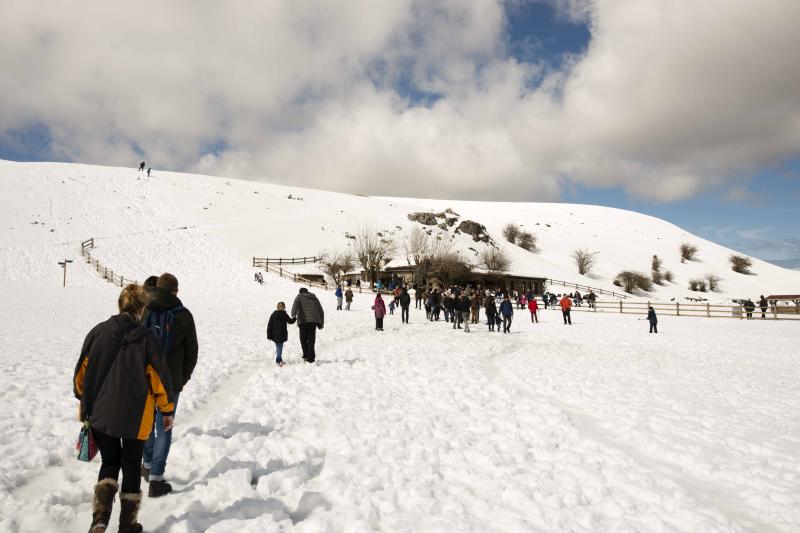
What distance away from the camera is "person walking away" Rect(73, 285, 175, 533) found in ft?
10.3

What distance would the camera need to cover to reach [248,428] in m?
6.19

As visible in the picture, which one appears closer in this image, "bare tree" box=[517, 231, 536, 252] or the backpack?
the backpack

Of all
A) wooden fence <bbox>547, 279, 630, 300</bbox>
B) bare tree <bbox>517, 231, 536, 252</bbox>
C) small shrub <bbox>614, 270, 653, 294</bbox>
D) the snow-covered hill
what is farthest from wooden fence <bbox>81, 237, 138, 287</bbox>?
bare tree <bbox>517, 231, 536, 252</bbox>

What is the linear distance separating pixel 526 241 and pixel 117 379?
287 ft

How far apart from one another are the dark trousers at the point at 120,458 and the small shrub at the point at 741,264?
111 metres

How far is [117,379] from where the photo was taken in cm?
315

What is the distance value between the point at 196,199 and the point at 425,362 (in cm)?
7430

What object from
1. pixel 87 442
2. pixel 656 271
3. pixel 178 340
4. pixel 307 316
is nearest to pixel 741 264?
pixel 656 271

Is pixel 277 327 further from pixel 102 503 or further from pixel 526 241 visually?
pixel 526 241

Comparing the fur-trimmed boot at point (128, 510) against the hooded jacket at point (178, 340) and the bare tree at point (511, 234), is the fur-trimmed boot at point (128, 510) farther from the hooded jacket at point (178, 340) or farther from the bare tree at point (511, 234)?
the bare tree at point (511, 234)

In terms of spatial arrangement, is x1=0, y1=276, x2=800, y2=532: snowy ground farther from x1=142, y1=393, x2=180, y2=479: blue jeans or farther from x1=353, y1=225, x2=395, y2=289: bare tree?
x1=353, y1=225, x2=395, y2=289: bare tree

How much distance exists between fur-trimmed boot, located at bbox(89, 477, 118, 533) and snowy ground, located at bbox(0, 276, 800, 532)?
0.61 meters

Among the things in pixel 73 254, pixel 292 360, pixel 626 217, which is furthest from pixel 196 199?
pixel 626 217

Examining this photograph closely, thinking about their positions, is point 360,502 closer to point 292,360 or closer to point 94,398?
point 94,398
